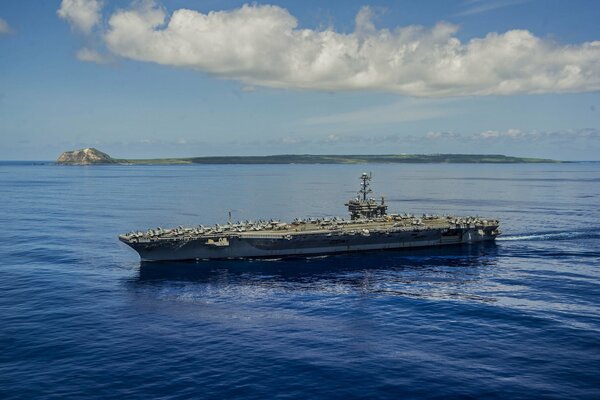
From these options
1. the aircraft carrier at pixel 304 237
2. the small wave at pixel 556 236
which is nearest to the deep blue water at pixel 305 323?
the small wave at pixel 556 236

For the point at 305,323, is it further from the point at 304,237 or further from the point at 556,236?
the point at 556,236

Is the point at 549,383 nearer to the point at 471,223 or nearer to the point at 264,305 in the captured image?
the point at 264,305

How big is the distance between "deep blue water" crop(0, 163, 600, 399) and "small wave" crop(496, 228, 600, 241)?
0.69 metres

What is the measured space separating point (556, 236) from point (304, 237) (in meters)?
39.0

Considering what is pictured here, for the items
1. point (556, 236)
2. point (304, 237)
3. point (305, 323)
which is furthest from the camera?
point (556, 236)

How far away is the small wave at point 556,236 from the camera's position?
250 feet

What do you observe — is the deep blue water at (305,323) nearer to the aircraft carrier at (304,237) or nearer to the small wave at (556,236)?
the small wave at (556,236)

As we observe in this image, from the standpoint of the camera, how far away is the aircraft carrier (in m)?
62.6

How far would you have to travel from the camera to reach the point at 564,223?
8956cm

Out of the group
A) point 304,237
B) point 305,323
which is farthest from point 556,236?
point 305,323

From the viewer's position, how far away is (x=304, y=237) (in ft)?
218

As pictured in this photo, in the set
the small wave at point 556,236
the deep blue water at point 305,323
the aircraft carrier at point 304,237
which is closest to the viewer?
the deep blue water at point 305,323

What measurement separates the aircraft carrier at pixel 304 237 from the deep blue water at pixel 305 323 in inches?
84.1

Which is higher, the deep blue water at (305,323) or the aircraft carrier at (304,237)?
the aircraft carrier at (304,237)
